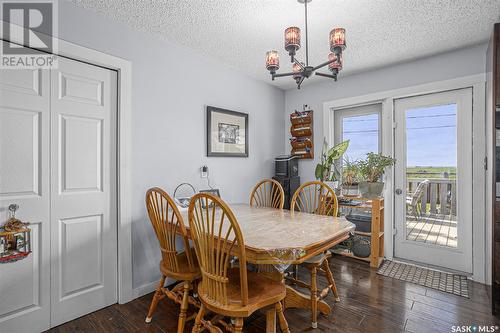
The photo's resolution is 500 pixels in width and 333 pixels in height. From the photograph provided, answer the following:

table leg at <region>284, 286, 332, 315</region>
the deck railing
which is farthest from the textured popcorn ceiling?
table leg at <region>284, 286, 332, 315</region>

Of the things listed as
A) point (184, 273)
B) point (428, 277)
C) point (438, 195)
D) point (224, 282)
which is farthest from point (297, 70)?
point (428, 277)

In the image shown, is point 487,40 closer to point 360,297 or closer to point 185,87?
point 360,297

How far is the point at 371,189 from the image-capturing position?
9.64ft

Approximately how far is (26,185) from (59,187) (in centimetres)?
19

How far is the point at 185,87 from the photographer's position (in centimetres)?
267

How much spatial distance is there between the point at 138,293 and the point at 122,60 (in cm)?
204

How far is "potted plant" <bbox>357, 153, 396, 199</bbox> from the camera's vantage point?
9.57 ft

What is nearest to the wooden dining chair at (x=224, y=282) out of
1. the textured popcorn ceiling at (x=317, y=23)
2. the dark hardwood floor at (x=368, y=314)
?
the dark hardwood floor at (x=368, y=314)

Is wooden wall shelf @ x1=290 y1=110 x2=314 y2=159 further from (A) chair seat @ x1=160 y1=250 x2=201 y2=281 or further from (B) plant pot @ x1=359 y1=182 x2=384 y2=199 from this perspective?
(A) chair seat @ x1=160 y1=250 x2=201 y2=281

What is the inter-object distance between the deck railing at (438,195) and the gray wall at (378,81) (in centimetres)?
113

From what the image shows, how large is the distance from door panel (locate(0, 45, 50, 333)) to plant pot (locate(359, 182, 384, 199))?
9.94 feet

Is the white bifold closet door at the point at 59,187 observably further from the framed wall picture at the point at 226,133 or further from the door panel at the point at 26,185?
the framed wall picture at the point at 226,133

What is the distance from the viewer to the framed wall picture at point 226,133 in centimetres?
290

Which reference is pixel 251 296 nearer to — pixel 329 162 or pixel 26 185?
pixel 26 185
